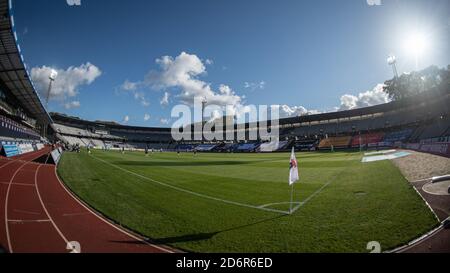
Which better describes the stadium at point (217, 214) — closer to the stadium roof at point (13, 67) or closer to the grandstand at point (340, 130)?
the stadium roof at point (13, 67)

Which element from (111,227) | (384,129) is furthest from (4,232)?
(384,129)

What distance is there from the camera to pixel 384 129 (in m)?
61.2

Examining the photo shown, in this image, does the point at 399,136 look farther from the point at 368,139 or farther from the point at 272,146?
the point at 272,146

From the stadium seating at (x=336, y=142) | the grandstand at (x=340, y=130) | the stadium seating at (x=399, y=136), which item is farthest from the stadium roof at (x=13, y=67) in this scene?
the stadium seating at (x=399, y=136)

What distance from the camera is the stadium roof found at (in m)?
17.5

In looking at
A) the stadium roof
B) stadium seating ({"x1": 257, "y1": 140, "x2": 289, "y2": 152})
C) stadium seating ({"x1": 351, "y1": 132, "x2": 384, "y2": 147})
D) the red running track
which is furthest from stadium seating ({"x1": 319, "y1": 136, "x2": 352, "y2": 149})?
the stadium roof

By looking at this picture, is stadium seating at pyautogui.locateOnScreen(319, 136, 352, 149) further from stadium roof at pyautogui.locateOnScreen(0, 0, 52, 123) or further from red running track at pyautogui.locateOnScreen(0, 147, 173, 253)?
stadium roof at pyautogui.locateOnScreen(0, 0, 52, 123)

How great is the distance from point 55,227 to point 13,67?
29.5 meters

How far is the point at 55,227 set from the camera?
777 centimetres

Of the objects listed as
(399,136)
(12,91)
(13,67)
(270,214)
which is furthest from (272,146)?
(270,214)

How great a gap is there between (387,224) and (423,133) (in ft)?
166

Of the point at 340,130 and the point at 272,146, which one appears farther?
the point at 340,130
